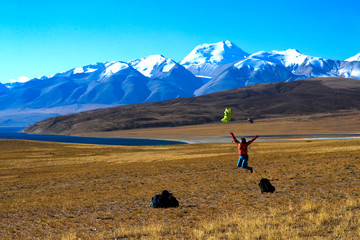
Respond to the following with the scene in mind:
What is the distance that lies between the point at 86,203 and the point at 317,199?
12.0 meters

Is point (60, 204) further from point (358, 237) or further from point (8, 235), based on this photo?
point (358, 237)

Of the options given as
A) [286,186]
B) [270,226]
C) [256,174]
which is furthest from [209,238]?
[256,174]

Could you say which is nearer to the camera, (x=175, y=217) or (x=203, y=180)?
(x=175, y=217)

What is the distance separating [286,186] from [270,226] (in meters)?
9.14

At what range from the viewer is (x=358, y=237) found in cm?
1077

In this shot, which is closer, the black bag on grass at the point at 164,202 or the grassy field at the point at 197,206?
the grassy field at the point at 197,206

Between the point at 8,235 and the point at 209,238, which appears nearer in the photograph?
the point at 209,238

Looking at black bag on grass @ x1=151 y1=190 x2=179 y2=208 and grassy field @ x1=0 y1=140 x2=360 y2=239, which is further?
black bag on grass @ x1=151 y1=190 x2=179 y2=208

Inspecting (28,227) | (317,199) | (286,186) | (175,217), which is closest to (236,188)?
(286,186)

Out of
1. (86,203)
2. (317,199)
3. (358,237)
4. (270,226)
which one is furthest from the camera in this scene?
(86,203)

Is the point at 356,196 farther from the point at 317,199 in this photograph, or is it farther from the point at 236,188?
the point at 236,188

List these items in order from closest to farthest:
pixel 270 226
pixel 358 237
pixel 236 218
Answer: pixel 358 237 < pixel 270 226 < pixel 236 218

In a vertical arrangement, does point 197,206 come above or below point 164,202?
below

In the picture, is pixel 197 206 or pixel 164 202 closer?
pixel 197 206
